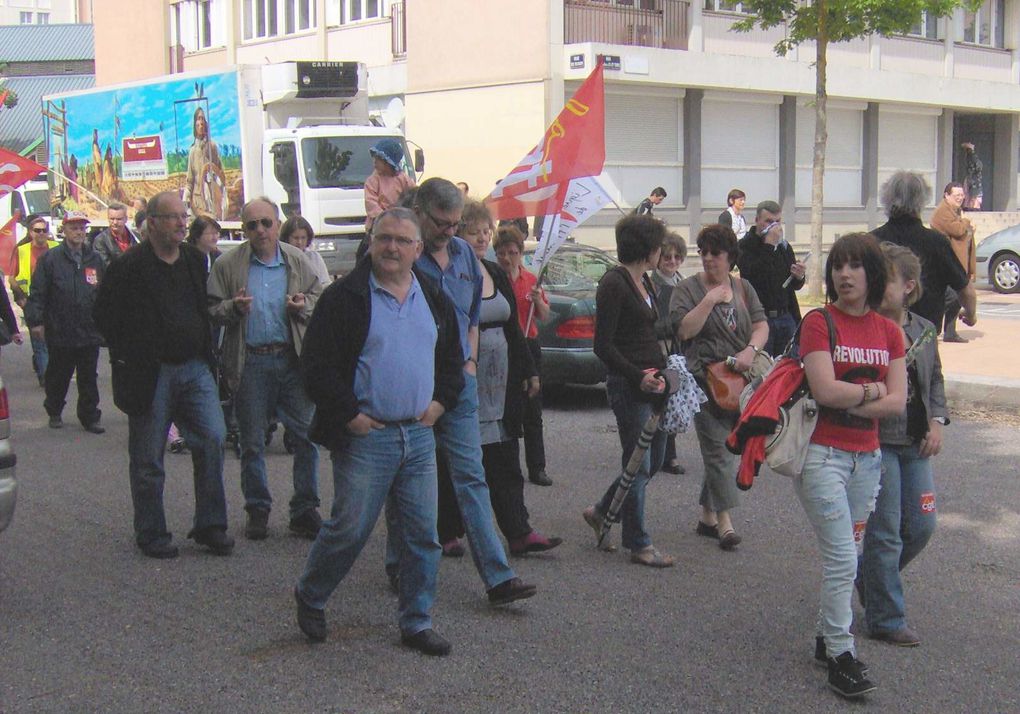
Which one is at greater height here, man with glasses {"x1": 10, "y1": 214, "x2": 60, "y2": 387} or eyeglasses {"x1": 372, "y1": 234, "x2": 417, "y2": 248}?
eyeglasses {"x1": 372, "y1": 234, "x2": 417, "y2": 248}

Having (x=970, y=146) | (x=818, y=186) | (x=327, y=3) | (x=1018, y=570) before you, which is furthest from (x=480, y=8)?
(x=1018, y=570)

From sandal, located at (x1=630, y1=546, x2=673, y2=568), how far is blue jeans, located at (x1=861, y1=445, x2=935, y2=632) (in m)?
1.30

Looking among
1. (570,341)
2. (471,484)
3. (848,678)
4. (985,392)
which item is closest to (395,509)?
(471,484)

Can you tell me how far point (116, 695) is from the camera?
472 centimetres

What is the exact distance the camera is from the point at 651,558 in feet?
21.2

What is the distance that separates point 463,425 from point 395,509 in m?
0.60

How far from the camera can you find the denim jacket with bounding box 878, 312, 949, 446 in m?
5.18

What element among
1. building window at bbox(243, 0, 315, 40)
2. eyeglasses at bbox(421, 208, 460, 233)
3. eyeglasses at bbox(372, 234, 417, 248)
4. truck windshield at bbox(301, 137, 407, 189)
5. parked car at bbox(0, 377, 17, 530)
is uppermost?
building window at bbox(243, 0, 315, 40)

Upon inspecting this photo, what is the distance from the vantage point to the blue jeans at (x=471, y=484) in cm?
563

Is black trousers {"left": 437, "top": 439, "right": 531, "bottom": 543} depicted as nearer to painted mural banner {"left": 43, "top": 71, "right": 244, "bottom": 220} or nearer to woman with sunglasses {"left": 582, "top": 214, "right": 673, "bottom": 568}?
woman with sunglasses {"left": 582, "top": 214, "right": 673, "bottom": 568}

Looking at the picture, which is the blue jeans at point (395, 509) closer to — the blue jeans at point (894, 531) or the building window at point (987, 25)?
the blue jeans at point (894, 531)

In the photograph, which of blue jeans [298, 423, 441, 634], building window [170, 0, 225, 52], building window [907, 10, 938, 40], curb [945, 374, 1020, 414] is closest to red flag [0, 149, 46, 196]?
blue jeans [298, 423, 441, 634]

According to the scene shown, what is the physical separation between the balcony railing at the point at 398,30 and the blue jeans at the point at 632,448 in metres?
24.4

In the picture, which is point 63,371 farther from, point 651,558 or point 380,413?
point 380,413
